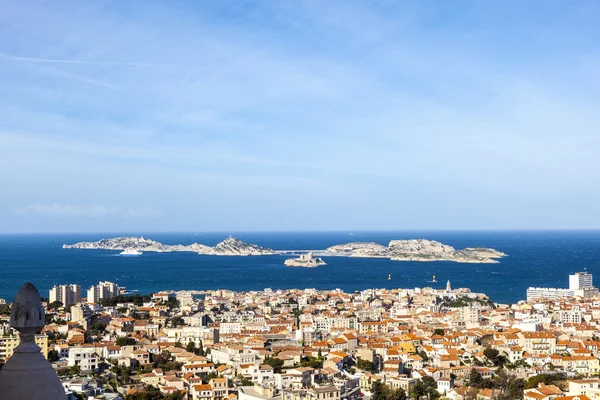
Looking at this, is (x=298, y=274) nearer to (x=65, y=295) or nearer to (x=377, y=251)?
(x=65, y=295)

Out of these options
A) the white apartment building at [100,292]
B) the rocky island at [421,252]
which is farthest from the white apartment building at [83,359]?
the rocky island at [421,252]

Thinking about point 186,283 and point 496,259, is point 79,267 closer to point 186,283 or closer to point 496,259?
point 186,283

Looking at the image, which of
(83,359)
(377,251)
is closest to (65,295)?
(83,359)

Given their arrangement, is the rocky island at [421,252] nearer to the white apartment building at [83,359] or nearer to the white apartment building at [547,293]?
the white apartment building at [547,293]

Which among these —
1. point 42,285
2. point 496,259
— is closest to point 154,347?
point 42,285

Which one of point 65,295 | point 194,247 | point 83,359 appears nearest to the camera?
point 83,359

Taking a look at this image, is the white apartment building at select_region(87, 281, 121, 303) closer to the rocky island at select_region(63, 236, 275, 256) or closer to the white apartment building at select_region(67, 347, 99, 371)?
the white apartment building at select_region(67, 347, 99, 371)
